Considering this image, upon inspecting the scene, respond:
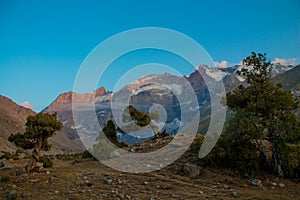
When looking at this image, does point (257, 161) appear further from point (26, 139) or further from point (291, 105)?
point (26, 139)

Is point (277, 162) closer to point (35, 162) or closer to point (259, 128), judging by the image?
point (259, 128)

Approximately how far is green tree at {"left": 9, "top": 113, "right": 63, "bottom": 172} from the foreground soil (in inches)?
65.8

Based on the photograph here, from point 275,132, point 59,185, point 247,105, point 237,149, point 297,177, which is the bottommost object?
point 59,185

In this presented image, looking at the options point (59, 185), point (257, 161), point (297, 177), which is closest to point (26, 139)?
point (59, 185)

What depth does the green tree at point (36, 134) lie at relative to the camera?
21125 millimetres

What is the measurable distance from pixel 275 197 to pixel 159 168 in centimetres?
1012

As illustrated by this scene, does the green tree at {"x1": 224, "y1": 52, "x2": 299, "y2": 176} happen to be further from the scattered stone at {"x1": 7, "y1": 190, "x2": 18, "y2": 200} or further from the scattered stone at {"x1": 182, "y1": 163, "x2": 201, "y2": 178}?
the scattered stone at {"x1": 7, "y1": 190, "x2": 18, "y2": 200}

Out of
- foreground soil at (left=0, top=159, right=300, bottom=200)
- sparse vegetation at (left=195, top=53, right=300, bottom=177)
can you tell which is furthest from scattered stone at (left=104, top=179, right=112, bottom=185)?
sparse vegetation at (left=195, top=53, right=300, bottom=177)

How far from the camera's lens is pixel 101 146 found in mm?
32562

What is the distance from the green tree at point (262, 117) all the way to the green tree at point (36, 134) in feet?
50.9

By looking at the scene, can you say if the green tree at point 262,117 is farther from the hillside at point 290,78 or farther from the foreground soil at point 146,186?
the hillside at point 290,78

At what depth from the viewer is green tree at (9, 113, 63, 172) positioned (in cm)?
2112

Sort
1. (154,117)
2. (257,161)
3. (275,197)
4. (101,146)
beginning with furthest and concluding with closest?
(154,117), (101,146), (257,161), (275,197)

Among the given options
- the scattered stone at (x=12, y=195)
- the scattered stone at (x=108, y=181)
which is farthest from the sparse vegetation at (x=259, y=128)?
the scattered stone at (x=12, y=195)
